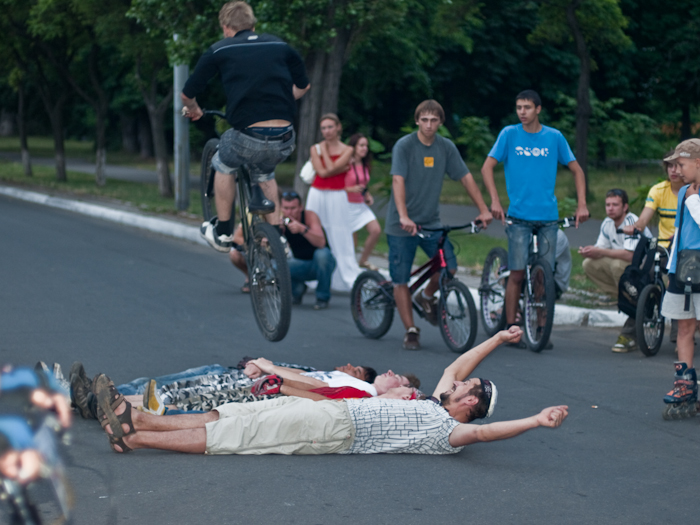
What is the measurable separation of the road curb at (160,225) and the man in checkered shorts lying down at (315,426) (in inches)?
177

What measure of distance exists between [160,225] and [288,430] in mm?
12318

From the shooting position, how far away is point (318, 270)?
32.0ft

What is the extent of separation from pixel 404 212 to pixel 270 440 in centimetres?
332

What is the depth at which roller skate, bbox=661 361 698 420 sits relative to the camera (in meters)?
5.73

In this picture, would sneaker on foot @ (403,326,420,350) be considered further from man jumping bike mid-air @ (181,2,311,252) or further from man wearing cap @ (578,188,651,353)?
man jumping bike mid-air @ (181,2,311,252)

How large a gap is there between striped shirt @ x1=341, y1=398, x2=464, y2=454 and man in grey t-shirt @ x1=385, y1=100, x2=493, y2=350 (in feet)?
9.88

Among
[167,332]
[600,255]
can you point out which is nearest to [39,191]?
[167,332]

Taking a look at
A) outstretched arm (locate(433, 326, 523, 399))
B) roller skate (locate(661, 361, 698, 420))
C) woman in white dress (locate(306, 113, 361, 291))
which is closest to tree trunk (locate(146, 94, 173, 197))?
woman in white dress (locate(306, 113, 361, 291))

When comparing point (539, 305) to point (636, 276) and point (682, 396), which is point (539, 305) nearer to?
point (636, 276)

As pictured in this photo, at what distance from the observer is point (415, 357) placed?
760cm

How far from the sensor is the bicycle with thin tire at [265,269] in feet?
20.3

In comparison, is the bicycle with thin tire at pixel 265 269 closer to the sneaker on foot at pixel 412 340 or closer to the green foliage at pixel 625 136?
the sneaker on foot at pixel 412 340

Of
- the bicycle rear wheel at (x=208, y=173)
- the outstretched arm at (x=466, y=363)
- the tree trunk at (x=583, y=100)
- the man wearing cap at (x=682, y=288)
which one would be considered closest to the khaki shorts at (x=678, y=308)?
the man wearing cap at (x=682, y=288)

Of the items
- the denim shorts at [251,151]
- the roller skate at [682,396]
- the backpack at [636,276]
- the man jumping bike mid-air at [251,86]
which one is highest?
the man jumping bike mid-air at [251,86]
